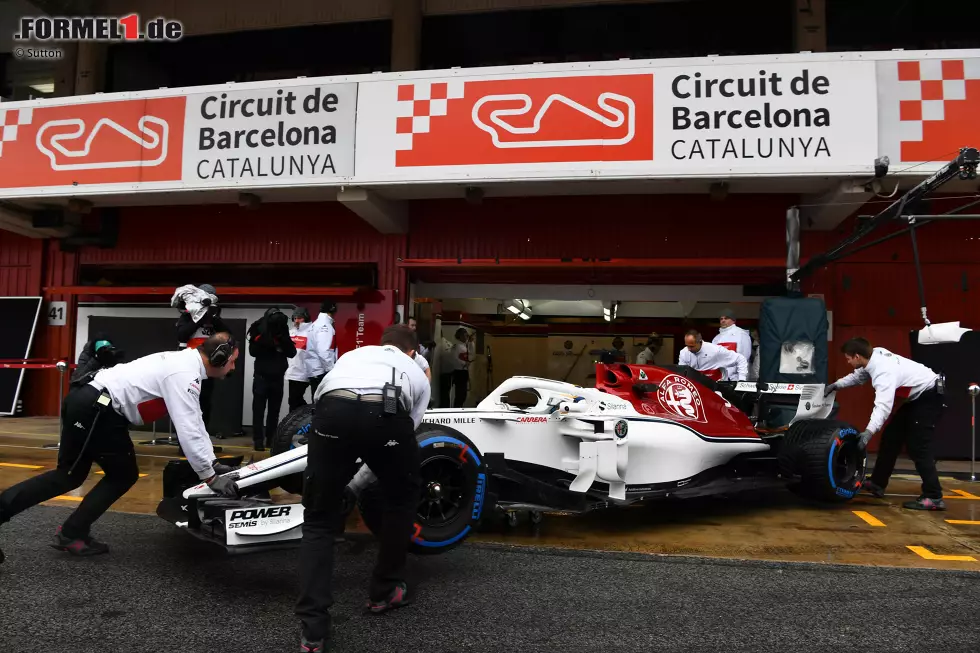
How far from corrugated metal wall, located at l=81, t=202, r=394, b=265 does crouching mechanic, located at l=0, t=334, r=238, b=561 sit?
6193 mm

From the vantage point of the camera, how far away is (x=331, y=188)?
27.1ft

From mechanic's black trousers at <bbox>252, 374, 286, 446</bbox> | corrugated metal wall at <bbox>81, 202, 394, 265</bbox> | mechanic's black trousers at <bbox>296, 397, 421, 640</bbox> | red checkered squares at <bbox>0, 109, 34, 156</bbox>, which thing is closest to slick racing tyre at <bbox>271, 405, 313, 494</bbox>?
mechanic's black trousers at <bbox>296, 397, 421, 640</bbox>

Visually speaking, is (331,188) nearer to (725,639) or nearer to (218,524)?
(218,524)

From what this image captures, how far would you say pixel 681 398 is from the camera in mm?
5062

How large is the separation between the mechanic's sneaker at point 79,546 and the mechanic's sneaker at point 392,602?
A: 186 cm

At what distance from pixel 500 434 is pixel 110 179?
7.16 metres

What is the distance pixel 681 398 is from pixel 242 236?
7.64 metres

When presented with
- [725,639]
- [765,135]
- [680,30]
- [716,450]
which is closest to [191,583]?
[725,639]

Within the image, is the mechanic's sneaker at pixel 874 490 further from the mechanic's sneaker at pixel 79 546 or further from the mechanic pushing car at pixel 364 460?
the mechanic's sneaker at pixel 79 546

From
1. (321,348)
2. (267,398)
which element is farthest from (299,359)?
(267,398)

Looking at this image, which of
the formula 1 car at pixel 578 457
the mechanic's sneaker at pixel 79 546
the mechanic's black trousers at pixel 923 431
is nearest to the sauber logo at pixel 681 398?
the formula 1 car at pixel 578 457

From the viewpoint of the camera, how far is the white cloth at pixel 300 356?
26.2ft

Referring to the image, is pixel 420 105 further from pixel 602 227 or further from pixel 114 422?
pixel 114 422

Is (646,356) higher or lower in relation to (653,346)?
lower
